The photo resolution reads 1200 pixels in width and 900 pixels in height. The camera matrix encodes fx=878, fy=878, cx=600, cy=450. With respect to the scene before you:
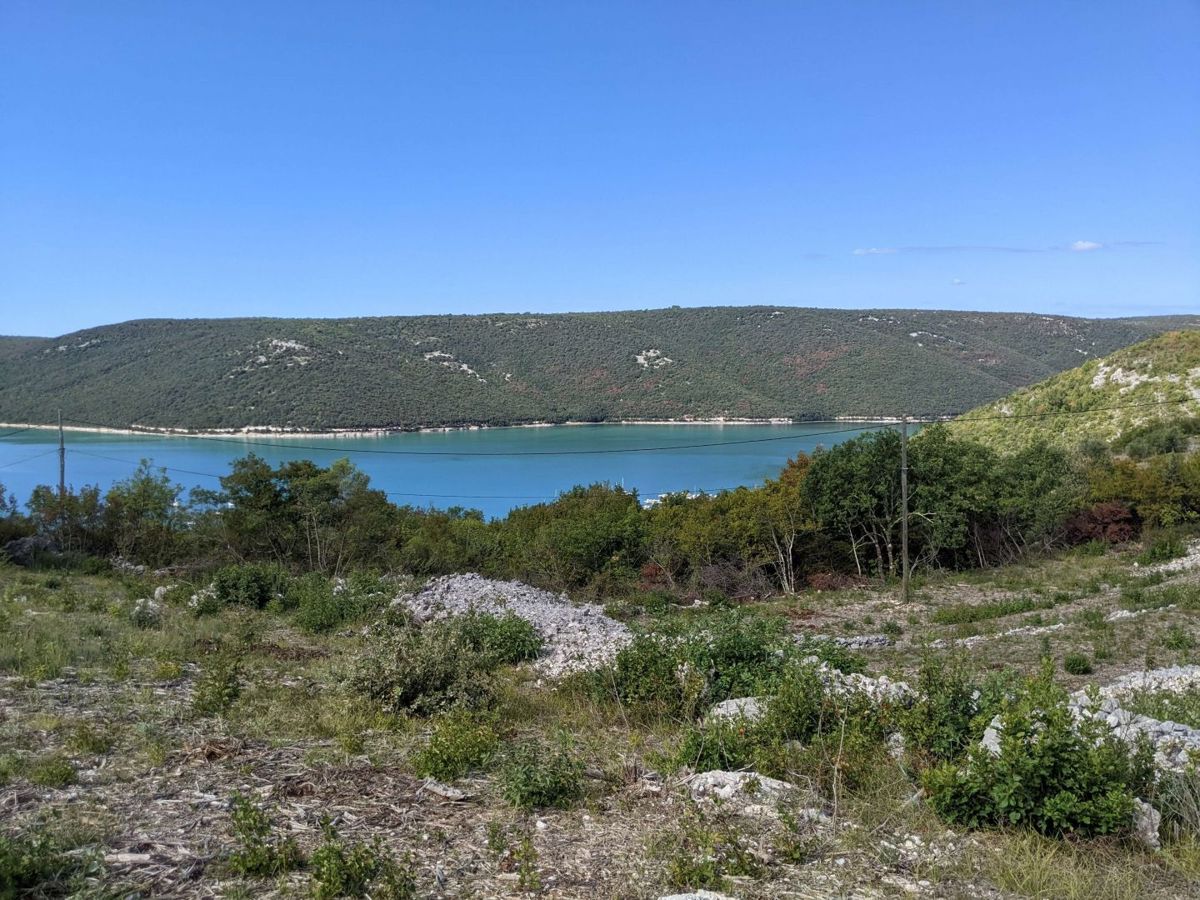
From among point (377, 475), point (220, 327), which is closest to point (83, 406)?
point (220, 327)

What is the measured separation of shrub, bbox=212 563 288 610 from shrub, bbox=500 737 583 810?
11.4 meters

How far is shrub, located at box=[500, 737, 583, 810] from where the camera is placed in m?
5.27

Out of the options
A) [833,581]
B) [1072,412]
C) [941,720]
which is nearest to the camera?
[941,720]

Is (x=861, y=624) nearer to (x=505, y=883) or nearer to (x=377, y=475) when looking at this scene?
(x=505, y=883)

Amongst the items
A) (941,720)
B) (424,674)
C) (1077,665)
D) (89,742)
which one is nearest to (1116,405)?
(1077,665)

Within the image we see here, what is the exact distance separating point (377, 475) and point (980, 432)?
1667 inches

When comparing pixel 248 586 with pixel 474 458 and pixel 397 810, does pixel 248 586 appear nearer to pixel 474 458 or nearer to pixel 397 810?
pixel 397 810

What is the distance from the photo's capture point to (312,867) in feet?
14.1

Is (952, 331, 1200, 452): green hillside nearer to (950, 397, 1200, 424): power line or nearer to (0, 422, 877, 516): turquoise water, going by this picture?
(950, 397, 1200, 424): power line

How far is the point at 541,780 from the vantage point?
5.30 m

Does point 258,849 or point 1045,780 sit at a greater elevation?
point 1045,780

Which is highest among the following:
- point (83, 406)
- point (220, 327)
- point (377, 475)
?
point (220, 327)

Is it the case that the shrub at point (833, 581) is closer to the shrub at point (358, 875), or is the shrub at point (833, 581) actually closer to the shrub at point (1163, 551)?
the shrub at point (1163, 551)

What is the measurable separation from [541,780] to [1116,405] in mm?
47097
